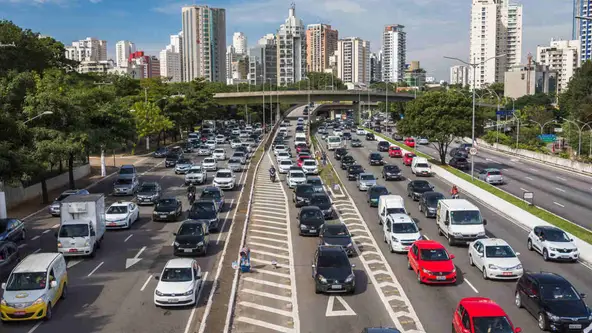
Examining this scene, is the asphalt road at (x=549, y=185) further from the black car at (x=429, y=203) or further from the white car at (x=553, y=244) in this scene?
the white car at (x=553, y=244)

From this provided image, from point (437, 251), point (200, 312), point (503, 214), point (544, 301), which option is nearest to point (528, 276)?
point (544, 301)

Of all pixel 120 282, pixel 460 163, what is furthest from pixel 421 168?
pixel 120 282

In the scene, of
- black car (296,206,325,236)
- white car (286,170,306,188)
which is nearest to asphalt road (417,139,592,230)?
black car (296,206,325,236)

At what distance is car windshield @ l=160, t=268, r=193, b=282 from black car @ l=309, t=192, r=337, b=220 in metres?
16.9

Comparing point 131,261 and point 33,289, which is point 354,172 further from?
point 33,289

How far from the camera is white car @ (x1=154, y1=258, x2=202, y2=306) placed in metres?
20.6

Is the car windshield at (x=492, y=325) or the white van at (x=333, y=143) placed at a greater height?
the white van at (x=333, y=143)

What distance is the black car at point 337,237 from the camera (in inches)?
1109

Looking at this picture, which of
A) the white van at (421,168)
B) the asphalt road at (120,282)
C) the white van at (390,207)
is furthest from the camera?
the white van at (421,168)

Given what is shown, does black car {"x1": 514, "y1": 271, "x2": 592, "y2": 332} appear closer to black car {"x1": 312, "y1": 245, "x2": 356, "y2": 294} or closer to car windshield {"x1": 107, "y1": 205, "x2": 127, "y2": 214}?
black car {"x1": 312, "y1": 245, "x2": 356, "y2": 294}

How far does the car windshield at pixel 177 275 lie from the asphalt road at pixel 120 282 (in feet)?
3.36

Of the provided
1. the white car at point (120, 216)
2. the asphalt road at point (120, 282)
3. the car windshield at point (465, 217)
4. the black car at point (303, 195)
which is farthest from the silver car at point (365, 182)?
the white car at point (120, 216)

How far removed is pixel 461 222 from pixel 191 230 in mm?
13636

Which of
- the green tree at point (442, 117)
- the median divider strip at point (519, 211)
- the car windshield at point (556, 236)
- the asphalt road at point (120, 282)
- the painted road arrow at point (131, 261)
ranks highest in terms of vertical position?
the green tree at point (442, 117)
